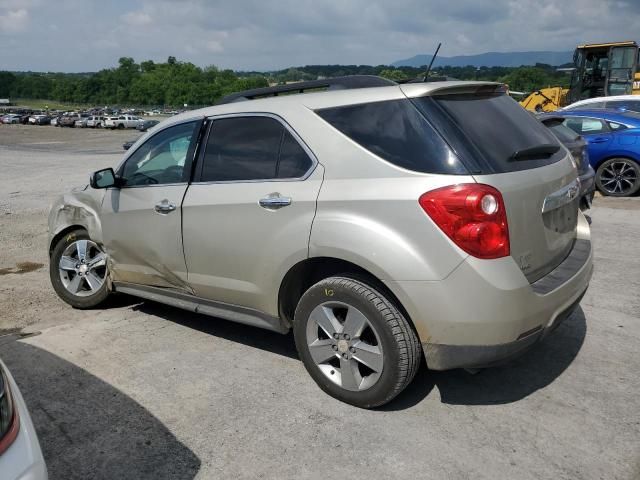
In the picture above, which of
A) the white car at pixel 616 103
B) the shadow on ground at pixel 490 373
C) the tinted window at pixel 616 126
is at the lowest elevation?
the shadow on ground at pixel 490 373

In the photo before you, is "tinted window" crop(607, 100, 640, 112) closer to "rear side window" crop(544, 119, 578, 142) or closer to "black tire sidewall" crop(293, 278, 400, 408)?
"rear side window" crop(544, 119, 578, 142)

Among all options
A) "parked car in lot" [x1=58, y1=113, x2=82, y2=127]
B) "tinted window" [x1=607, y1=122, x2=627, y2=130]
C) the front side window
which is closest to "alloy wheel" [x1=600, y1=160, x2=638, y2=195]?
"tinted window" [x1=607, y1=122, x2=627, y2=130]

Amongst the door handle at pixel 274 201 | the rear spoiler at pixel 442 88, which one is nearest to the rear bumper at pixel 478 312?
the door handle at pixel 274 201

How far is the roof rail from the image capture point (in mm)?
3510

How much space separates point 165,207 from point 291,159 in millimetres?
1134

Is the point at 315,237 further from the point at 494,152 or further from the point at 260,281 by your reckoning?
the point at 494,152

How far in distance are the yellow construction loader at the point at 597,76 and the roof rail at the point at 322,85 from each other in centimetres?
1633

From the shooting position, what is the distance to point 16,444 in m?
1.96

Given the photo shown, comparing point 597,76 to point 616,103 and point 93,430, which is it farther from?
point 93,430

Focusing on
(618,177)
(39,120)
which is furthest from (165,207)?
(39,120)

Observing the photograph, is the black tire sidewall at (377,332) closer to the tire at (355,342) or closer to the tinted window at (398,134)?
the tire at (355,342)

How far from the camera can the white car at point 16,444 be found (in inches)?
74.2

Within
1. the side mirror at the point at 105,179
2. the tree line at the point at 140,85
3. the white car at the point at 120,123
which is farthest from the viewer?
the tree line at the point at 140,85

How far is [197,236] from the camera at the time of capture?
393 cm
